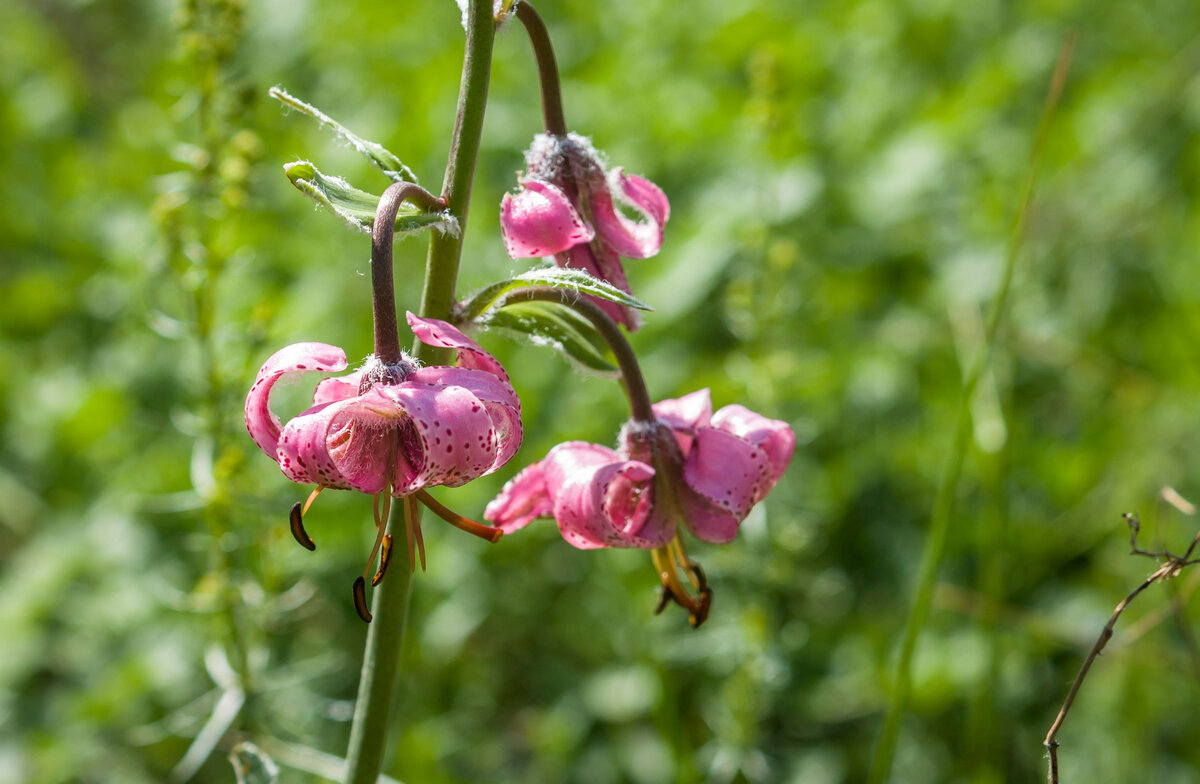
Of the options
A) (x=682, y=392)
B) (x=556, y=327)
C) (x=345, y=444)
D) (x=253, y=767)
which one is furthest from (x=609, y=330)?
(x=682, y=392)

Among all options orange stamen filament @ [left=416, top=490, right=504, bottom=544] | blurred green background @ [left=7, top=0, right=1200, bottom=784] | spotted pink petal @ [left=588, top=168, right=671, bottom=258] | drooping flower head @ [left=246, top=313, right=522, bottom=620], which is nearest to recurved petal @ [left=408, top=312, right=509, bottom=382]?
drooping flower head @ [left=246, top=313, right=522, bottom=620]

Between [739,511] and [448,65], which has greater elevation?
[739,511]

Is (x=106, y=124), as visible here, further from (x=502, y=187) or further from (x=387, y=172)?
(x=387, y=172)

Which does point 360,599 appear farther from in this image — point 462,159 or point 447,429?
point 462,159

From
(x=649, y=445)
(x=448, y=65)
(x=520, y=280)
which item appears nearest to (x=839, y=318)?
(x=448, y=65)

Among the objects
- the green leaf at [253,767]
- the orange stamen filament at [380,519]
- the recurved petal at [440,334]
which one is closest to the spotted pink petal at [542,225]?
the recurved petal at [440,334]

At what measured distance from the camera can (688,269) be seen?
2.45 meters

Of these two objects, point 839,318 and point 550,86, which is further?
point 839,318

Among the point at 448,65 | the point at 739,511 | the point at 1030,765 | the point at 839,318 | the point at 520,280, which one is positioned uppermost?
the point at 520,280

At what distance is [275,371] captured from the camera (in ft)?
2.64

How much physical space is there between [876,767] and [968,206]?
6.04 feet

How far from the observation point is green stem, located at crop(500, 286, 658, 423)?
3.06 feet

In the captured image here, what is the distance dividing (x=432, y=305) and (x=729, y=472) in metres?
0.30

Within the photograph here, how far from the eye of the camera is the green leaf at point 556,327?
0.95 m
